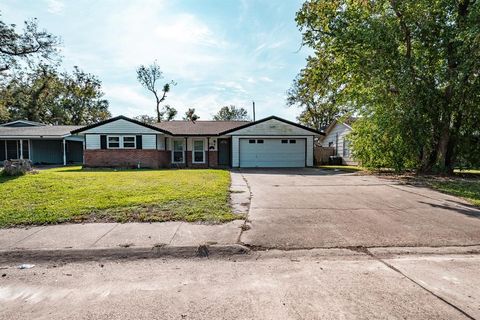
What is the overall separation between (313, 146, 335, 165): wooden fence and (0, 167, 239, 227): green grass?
1862 centimetres

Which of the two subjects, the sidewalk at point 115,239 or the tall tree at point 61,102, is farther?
the tall tree at point 61,102

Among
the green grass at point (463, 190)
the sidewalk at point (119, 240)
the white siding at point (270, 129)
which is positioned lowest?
the sidewalk at point (119, 240)

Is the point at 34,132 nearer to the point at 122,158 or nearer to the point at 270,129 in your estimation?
the point at 122,158

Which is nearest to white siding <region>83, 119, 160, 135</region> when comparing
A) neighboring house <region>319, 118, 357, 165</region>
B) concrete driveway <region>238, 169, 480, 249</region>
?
concrete driveway <region>238, 169, 480, 249</region>

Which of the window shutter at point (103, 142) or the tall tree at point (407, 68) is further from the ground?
the tall tree at point (407, 68)

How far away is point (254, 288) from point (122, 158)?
744 inches

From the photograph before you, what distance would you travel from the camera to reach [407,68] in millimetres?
12531

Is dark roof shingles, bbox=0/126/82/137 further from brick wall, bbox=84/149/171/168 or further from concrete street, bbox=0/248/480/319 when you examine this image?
concrete street, bbox=0/248/480/319

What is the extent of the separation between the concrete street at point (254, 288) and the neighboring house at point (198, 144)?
661 inches

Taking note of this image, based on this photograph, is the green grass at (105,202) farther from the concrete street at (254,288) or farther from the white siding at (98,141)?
the white siding at (98,141)

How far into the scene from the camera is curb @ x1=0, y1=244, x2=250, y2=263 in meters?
4.29

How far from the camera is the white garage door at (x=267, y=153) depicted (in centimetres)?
2138

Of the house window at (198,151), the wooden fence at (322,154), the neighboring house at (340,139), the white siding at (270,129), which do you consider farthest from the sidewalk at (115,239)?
the wooden fence at (322,154)

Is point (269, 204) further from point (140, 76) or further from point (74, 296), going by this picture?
point (140, 76)
